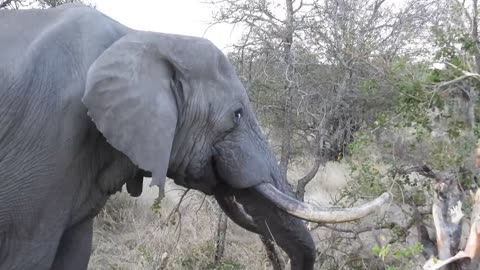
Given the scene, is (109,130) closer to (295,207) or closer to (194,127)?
(194,127)

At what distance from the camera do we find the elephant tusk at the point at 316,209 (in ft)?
10.1

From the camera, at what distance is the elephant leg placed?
154 inches

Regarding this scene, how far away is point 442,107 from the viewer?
14.6 ft

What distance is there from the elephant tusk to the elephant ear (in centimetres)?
54

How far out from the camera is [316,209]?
326cm

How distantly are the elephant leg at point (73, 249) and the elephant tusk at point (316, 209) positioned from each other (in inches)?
43.2

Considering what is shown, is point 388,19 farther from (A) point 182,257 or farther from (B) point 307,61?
(A) point 182,257

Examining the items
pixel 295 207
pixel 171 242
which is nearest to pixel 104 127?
pixel 295 207

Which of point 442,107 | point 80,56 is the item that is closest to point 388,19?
point 442,107

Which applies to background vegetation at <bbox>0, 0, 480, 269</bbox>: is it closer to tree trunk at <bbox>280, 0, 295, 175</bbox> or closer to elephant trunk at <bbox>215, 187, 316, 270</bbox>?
tree trunk at <bbox>280, 0, 295, 175</bbox>

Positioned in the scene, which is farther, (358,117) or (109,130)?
(358,117)

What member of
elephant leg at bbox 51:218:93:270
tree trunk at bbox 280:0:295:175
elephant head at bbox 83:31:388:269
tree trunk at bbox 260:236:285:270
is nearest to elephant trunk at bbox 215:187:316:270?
elephant head at bbox 83:31:388:269

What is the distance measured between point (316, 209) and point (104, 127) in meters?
1.03

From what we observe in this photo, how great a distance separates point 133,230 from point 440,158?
4.09 meters
